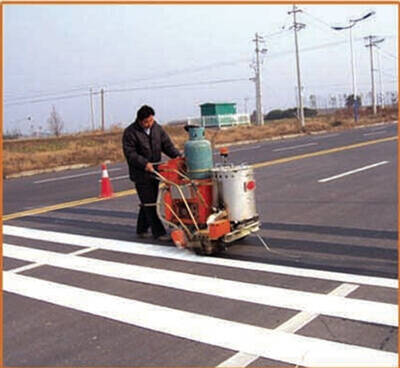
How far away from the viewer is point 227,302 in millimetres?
4586

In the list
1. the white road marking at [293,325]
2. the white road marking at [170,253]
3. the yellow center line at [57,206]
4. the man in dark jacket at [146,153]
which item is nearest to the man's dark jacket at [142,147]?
the man in dark jacket at [146,153]

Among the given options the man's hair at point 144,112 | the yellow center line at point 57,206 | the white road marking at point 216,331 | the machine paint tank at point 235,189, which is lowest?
the white road marking at point 216,331

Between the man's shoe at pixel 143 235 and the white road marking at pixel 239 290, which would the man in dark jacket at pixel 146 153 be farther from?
the white road marking at pixel 239 290

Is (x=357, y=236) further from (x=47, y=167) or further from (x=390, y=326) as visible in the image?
(x=47, y=167)

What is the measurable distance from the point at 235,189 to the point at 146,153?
1.45 m

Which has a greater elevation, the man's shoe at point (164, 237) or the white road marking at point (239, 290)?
the man's shoe at point (164, 237)

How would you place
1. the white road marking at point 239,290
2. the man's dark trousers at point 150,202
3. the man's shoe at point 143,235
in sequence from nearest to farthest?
1. the white road marking at point 239,290
2. the man's dark trousers at point 150,202
3. the man's shoe at point 143,235

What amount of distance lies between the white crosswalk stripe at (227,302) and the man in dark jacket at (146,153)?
0.52 metres

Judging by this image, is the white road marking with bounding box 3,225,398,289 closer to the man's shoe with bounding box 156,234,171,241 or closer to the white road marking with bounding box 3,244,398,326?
the man's shoe with bounding box 156,234,171,241

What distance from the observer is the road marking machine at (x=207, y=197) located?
19.9 feet

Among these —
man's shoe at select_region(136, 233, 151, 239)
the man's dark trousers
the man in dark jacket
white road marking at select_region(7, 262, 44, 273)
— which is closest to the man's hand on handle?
the man in dark jacket

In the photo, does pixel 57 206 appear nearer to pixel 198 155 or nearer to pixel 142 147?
pixel 142 147

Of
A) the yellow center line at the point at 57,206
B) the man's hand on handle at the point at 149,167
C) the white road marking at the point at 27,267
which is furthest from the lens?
the yellow center line at the point at 57,206

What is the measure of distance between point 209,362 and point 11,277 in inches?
124
